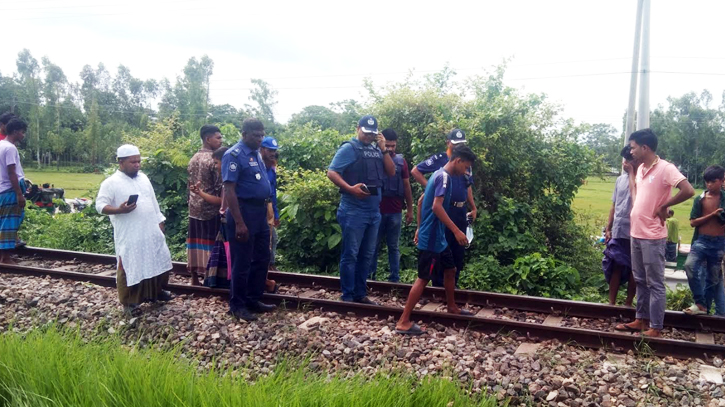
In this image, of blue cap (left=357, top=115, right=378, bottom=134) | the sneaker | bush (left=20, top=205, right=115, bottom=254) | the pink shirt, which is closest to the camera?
the pink shirt

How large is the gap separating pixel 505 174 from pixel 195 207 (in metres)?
5.23

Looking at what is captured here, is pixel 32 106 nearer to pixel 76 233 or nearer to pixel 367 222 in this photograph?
pixel 76 233

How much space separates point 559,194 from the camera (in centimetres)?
973

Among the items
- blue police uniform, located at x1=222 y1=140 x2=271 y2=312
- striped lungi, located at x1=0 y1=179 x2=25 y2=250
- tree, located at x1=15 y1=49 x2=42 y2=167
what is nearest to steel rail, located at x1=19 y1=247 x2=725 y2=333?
blue police uniform, located at x1=222 y1=140 x2=271 y2=312

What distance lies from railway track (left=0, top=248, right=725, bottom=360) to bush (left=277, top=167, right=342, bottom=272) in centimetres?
128

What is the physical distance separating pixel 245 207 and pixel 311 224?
2905 millimetres

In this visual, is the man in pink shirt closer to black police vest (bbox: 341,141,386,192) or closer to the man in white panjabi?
black police vest (bbox: 341,141,386,192)

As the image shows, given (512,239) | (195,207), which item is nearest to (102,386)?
(195,207)

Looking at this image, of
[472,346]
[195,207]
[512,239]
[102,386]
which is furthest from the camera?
[512,239]

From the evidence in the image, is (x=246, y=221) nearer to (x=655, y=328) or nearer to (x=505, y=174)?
(x=655, y=328)

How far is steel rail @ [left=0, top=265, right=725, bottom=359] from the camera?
187 inches

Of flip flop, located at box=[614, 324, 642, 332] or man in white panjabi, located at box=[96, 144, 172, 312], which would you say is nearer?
flip flop, located at box=[614, 324, 642, 332]

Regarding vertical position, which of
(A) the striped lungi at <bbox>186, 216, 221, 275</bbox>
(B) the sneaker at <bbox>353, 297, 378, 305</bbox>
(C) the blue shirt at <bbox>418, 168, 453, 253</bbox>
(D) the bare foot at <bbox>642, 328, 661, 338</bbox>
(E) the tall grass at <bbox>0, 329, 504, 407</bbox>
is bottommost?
(B) the sneaker at <bbox>353, 297, 378, 305</bbox>

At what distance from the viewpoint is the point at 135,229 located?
5.82 m
